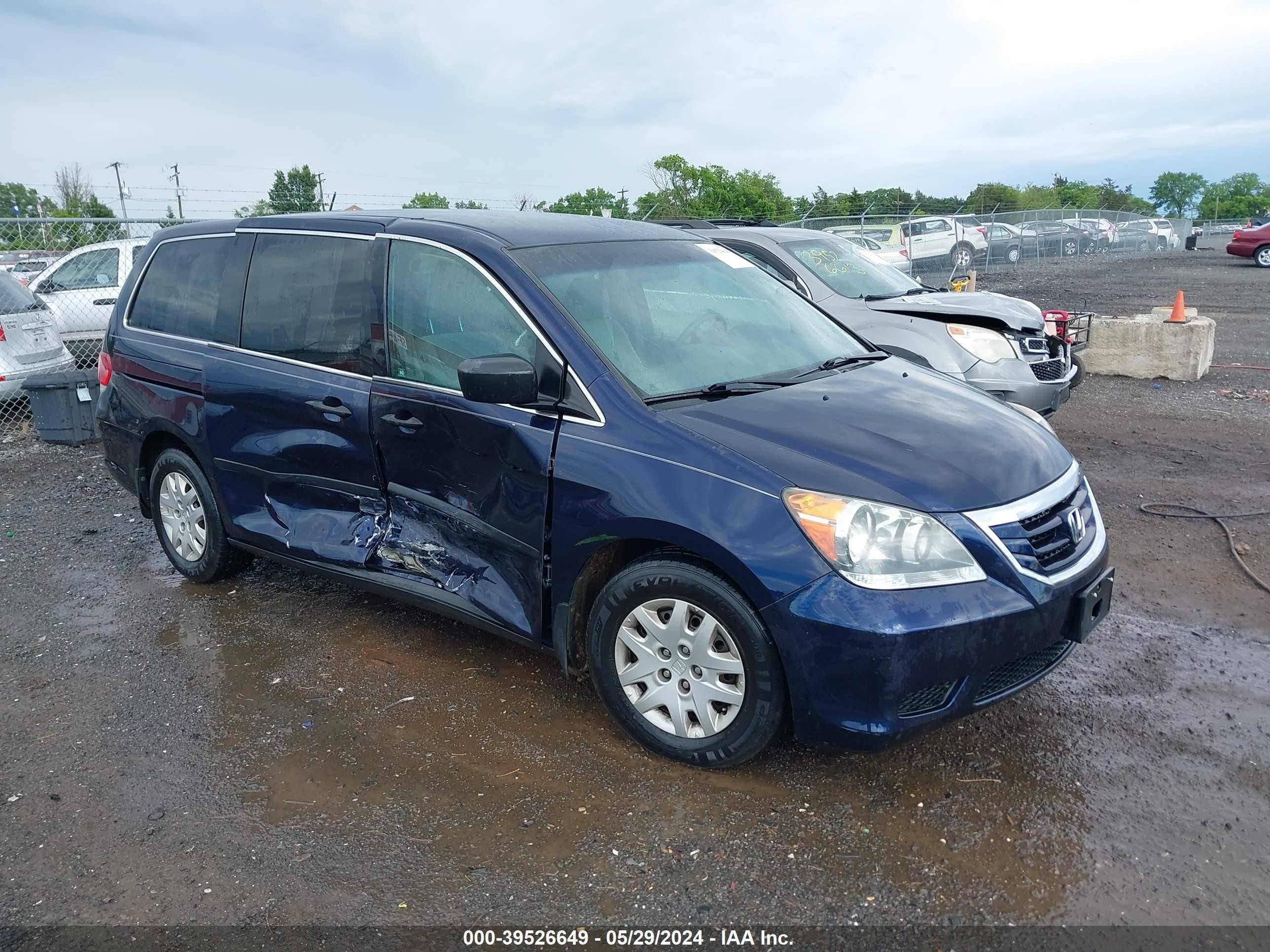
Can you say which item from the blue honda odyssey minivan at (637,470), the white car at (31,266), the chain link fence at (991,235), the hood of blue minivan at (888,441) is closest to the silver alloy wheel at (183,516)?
the blue honda odyssey minivan at (637,470)

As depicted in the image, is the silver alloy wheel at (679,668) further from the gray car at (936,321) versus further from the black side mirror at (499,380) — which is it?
the gray car at (936,321)

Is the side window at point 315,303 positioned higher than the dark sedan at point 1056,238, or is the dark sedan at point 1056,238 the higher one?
the dark sedan at point 1056,238

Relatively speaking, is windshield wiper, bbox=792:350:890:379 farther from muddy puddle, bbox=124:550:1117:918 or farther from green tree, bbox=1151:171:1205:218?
green tree, bbox=1151:171:1205:218

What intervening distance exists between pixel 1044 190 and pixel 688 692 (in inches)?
3323

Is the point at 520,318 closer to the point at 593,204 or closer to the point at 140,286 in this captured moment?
the point at 140,286

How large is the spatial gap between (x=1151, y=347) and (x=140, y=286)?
32.1 feet

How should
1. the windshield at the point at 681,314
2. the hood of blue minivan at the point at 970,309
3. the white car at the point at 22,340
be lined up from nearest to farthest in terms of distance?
the windshield at the point at 681,314 < the hood of blue minivan at the point at 970,309 < the white car at the point at 22,340

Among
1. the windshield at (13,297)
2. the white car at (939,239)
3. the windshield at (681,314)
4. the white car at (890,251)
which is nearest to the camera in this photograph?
the windshield at (681,314)

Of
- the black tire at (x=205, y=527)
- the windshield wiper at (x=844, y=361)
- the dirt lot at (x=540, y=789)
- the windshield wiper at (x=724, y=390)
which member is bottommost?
the dirt lot at (x=540, y=789)

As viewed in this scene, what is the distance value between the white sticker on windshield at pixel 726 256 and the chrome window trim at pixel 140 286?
243 cm

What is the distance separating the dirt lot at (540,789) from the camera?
2.82m

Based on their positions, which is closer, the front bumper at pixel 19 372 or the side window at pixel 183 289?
the side window at pixel 183 289

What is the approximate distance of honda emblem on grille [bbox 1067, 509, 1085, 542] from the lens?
3.36 m

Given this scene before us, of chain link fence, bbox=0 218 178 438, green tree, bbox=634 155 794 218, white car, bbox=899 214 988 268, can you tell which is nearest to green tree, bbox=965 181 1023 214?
green tree, bbox=634 155 794 218
